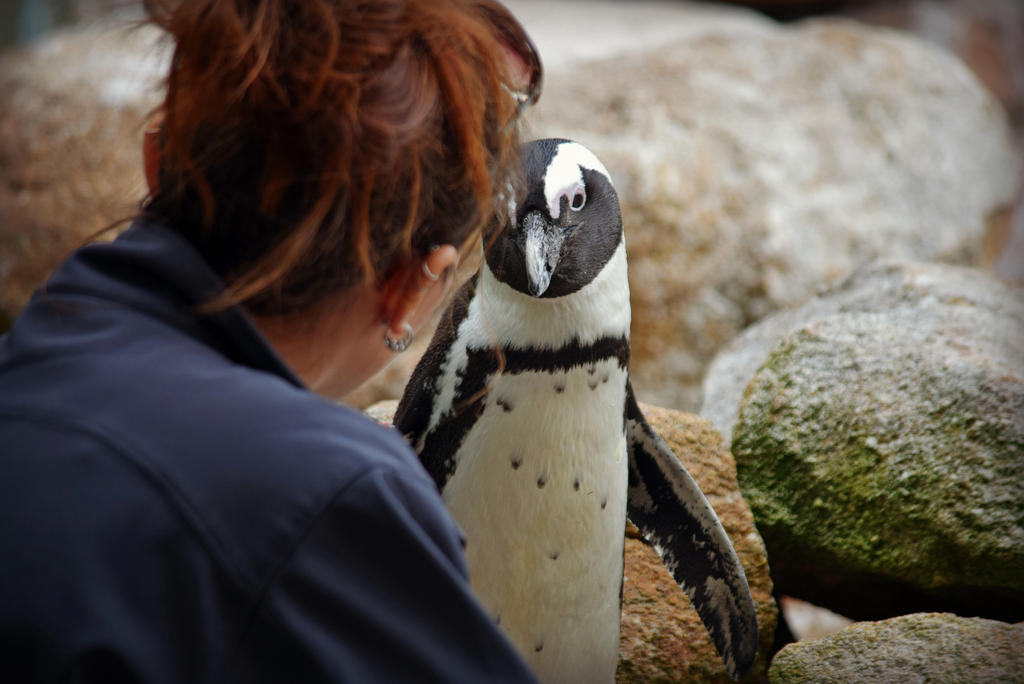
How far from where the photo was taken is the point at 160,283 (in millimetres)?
664

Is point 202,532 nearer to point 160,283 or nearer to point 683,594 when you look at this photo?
point 160,283

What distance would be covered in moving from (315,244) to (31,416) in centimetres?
20

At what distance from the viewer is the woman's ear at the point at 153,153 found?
74cm

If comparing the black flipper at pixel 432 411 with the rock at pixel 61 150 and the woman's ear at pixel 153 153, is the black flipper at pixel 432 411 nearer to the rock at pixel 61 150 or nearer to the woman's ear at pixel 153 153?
the woman's ear at pixel 153 153

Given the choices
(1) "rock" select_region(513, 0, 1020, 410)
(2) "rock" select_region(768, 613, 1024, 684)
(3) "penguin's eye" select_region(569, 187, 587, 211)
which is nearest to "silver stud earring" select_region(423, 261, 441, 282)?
(3) "penguin's eye" select_region(569, 187, 587, 211)

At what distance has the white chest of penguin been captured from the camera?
1.40 meters

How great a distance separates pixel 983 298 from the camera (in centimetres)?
207

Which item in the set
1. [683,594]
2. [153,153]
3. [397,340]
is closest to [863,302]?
[683,594]

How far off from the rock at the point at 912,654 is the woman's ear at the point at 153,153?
1151 mm

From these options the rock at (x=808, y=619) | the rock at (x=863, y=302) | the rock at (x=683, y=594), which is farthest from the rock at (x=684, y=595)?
the rock at (x=808, y=619)

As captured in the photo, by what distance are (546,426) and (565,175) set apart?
0.34 m

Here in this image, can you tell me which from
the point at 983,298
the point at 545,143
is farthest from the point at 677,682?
the point at 983,298

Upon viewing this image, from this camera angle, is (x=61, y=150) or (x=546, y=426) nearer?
(x=546, y=426)

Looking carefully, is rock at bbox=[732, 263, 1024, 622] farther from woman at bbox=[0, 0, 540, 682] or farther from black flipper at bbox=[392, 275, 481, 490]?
woman at bbox=[0, 0, 540, 682]
